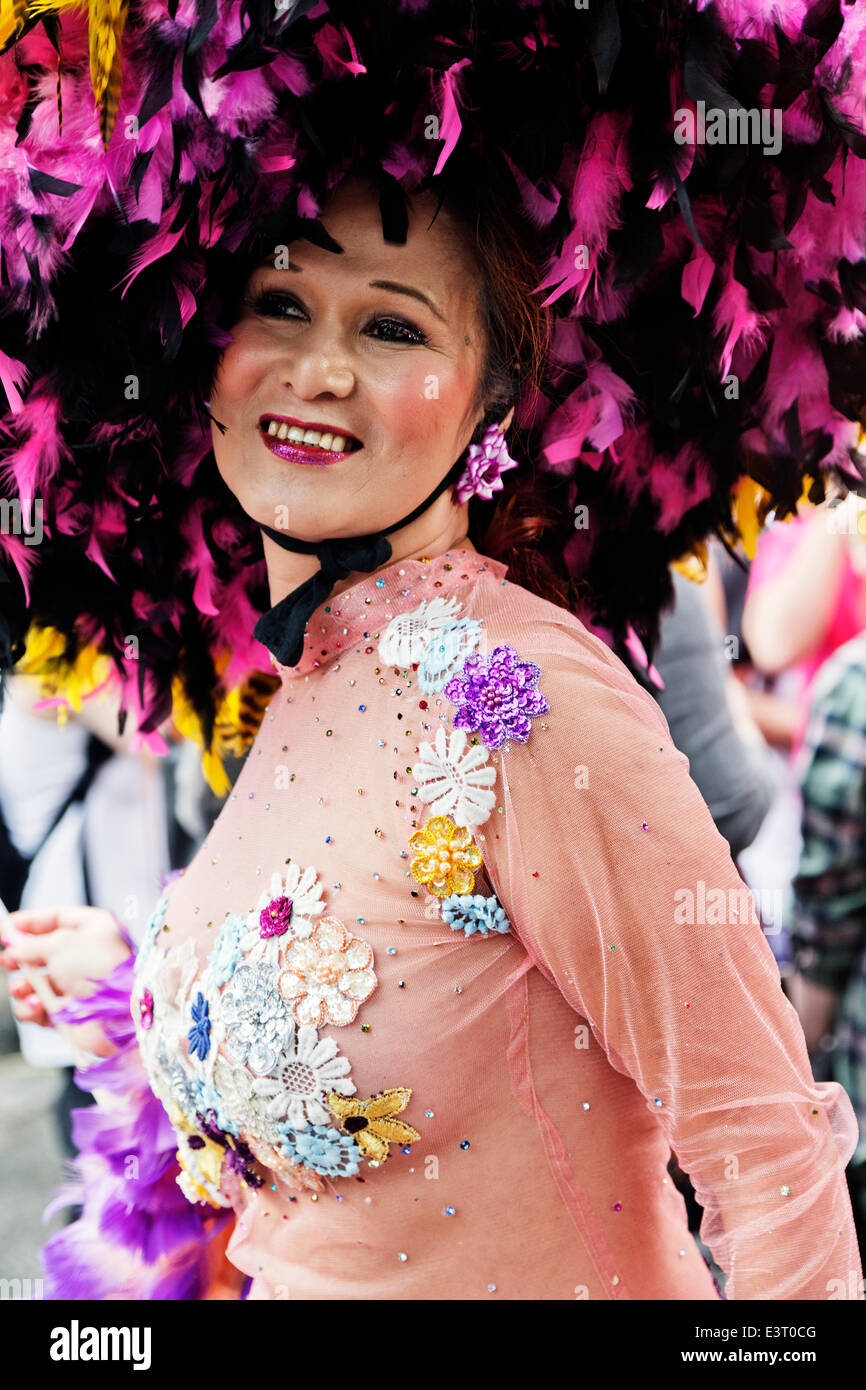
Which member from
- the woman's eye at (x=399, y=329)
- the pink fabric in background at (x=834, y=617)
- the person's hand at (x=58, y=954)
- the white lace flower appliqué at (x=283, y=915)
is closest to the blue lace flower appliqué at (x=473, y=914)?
the white lace flower appliqué at (x=283, y=915)

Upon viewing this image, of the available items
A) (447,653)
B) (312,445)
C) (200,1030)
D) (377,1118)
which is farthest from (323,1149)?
→ (312,445)

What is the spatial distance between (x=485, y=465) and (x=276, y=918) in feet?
1.77

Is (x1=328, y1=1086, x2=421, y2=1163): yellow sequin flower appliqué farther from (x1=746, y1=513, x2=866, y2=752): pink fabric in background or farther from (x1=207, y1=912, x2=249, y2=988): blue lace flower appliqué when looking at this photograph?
(x1=746, y1=513, x2=866, y2=752): pink fabric in background

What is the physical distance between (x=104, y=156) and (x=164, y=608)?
724 mm

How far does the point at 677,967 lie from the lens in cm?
108

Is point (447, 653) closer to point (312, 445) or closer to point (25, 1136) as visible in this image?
point (312, 445)

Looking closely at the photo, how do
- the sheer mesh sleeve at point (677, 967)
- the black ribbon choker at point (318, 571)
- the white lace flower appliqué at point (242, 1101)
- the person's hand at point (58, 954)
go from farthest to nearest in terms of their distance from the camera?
the person's hand at point (58, 954), the black ribbon choker at point (318, 571), the white lace flower appliqué at point (242, 1101), the sheer mesh sleeve at point (677, 967)

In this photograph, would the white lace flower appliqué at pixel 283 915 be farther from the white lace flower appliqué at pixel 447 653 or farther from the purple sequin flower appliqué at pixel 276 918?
the white lace flower appliqué at pixel 447 653

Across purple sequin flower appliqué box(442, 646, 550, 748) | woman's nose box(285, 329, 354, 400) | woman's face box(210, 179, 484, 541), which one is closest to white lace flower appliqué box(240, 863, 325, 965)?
purple sequin flower appliqué box(442, 646, 550, 748)

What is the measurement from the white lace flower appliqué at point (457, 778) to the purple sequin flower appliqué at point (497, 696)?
0.06 feet

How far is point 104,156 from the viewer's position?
3.90ft

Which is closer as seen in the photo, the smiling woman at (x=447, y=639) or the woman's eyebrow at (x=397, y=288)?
the smiling woman at (x=447, y=639)

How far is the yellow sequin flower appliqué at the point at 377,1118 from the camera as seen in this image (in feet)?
3.76
